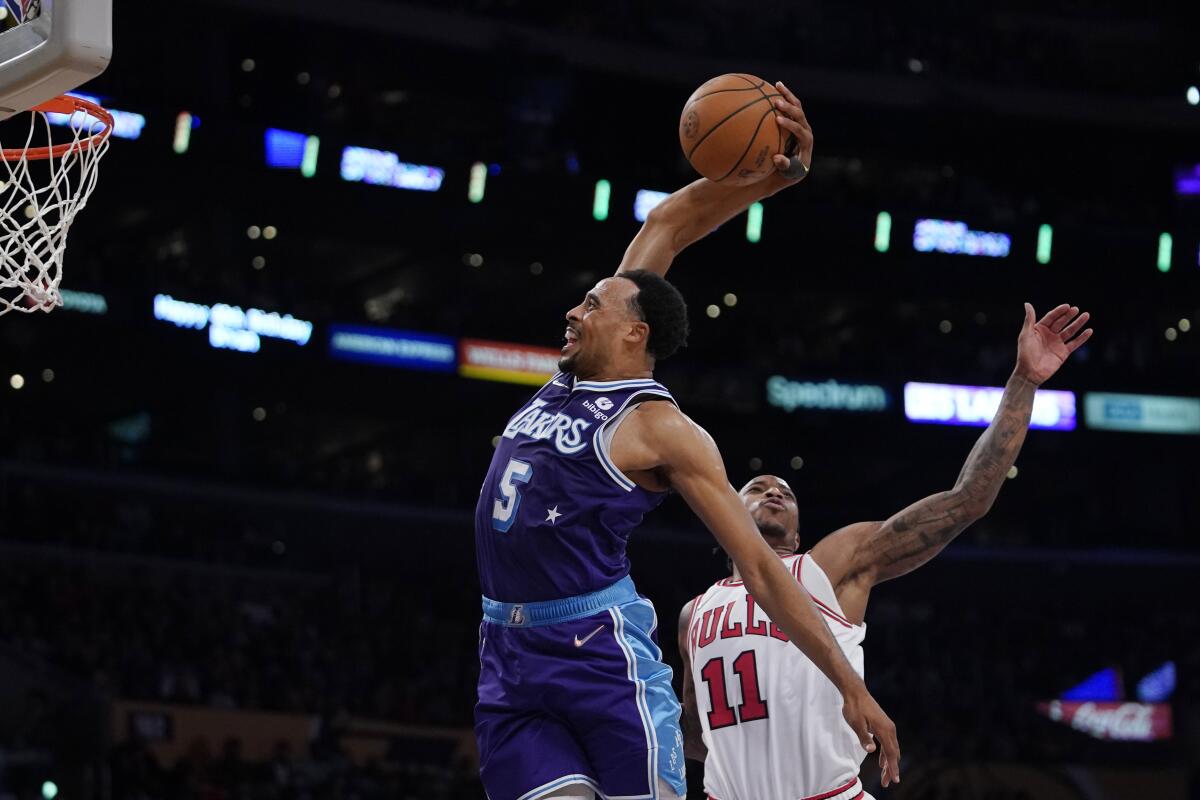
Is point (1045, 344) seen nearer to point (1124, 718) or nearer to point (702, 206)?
point (702, 206)

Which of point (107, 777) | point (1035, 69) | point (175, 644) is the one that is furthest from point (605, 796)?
point (1035, 69)

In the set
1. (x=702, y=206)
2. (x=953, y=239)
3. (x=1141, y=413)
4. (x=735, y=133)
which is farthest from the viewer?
(x=953, y=239)

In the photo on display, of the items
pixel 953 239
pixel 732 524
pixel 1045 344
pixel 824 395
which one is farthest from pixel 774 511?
pixel 953 239

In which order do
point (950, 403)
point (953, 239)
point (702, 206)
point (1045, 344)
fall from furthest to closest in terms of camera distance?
point (953, 239) < point (950, 403) < point (1045, 344) < point (702, 206)

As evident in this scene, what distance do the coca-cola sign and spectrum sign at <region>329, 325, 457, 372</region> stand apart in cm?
1116

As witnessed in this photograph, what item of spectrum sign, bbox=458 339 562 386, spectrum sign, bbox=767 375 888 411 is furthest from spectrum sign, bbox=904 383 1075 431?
spectrum sign, bbox=458 339 562 386

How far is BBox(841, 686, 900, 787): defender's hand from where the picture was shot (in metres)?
3.79

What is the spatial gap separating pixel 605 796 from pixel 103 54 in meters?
2.34

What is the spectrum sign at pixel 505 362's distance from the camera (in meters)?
25.6

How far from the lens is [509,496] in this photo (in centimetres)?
405

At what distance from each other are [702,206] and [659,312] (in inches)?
40.4

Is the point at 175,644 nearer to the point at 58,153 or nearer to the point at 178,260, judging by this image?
the point at 178,260

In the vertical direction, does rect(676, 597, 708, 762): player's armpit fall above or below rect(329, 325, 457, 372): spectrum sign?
below

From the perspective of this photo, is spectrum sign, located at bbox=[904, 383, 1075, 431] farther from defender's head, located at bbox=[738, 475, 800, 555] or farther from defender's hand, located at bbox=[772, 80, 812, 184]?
defender's hand, located at bbox=[772, 80, 812, 184]
